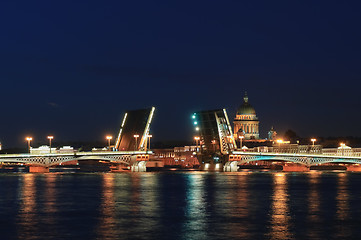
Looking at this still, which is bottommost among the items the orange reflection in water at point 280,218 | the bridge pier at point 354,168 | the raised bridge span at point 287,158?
the orange reflection in water at point 280,218

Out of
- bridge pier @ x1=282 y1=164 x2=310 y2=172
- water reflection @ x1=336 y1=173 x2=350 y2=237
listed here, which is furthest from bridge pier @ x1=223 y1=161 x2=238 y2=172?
water reflection @ x1=336 y1=173 x2=350 y2=237

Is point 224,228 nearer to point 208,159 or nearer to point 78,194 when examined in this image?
point 78,194

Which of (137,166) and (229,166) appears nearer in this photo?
(137,166)

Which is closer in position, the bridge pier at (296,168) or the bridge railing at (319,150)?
the bridge pier at (296,168)

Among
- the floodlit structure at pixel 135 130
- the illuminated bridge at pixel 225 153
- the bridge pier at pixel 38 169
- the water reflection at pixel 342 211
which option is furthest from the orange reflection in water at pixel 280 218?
the illuminated bridge at pixel 225 153

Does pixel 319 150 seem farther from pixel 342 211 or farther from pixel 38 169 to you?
pixel 342 211

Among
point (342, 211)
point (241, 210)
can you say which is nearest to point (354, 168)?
point (342, 211)

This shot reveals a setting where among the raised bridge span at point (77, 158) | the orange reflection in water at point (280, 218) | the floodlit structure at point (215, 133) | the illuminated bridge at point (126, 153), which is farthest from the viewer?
the floodlit structure at point (215, 133)

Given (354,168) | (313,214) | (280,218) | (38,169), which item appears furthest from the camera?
(354,168)

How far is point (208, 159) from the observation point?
130m

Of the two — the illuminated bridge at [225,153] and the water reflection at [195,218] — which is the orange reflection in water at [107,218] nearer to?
the water reflection at [195,218]

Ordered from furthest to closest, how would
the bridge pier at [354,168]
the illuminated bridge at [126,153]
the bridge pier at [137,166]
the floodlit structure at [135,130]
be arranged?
the bridge pier at [354,168], the bridge pier at [137,166], the floodlit structure at [135,130], the illuminated bridge at [126,153]

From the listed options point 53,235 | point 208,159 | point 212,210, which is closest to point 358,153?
point 208,159

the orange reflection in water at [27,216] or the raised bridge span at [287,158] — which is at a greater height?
the raised bridge span at [287,158]
